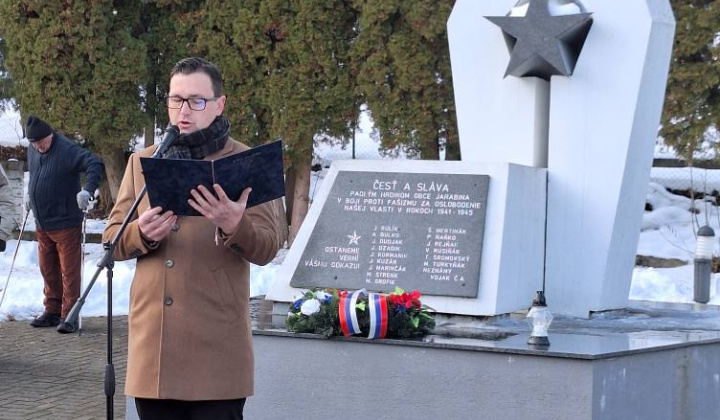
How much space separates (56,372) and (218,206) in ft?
15.8

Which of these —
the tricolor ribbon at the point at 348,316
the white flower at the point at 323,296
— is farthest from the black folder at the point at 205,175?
the white flower at the point at 323,296

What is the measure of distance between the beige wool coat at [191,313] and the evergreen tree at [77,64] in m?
12.0

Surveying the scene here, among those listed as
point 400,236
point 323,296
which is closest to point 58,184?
point 400,236

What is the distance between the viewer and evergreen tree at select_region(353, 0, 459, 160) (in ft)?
46.0

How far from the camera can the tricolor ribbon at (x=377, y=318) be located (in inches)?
213

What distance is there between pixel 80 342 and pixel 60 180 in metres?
1.48

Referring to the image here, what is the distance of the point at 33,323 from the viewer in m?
9.55

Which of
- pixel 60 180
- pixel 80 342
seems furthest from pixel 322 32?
pixel 80 342

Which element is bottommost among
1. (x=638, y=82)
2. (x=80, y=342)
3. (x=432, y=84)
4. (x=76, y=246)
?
(x=80, y=342)

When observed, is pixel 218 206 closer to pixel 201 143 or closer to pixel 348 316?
pixel 201 143

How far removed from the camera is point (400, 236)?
6.75 m

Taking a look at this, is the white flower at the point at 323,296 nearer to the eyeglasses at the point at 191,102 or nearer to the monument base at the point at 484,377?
the monument base at the point at 484,377

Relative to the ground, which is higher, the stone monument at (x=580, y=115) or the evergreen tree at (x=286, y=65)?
the evergreen tree at (x=286, y=65)

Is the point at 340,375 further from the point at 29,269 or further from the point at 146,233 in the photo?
the point at 29,269
